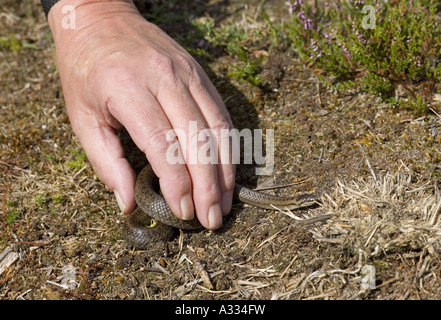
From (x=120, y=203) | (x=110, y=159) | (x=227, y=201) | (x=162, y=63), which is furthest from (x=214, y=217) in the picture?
(x=162, y=63)

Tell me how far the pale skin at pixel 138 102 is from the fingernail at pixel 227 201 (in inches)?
0.4

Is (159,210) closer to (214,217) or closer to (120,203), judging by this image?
(120,203)

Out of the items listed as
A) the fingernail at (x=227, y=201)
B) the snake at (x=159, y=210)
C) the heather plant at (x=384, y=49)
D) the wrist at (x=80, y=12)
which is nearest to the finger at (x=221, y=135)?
the fingernail at (x=227, y=201)

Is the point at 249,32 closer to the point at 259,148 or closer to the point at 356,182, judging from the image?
the point at 259,148

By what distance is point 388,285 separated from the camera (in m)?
3.91

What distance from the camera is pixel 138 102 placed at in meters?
4.39

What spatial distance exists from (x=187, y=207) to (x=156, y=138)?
718 mm

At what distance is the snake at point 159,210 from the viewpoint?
479 cm

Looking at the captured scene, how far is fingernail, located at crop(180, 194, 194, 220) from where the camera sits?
446 centimetres

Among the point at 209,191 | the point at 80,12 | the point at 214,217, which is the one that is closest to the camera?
the point at 209,191

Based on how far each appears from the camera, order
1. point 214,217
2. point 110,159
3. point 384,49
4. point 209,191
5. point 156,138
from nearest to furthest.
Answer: point 156,138
point 209,191
point 214,217
point 110,159
point 384,49

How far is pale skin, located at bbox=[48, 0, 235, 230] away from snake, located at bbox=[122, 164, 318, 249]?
156 mm

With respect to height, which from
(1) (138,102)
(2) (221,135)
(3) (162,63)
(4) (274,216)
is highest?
(3) (162,63)

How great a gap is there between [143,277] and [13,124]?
339 cm
